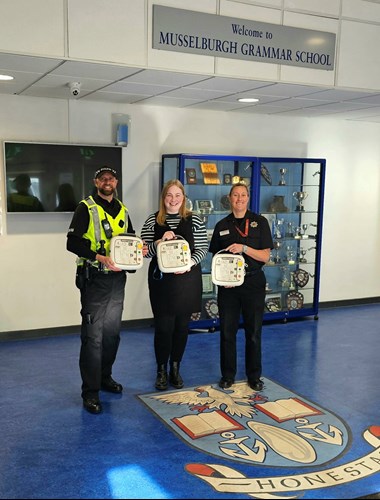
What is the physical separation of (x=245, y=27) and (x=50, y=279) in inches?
130

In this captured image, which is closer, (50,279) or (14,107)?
(14,107)

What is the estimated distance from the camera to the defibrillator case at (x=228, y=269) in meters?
4.22

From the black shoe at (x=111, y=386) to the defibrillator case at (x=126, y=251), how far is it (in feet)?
3.51

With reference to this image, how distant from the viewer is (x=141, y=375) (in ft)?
15.8

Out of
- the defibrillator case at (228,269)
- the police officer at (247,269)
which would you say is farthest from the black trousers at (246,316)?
the defibrillator case at (228,269)

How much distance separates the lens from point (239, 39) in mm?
4559

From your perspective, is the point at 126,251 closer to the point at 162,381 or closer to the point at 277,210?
the point at 162,381

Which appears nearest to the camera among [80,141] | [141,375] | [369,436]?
[369,436]

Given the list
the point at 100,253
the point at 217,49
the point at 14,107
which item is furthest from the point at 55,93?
the point at 100,253

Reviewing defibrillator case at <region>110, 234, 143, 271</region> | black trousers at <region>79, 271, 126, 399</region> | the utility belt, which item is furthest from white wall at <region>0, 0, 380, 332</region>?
black trousers at <region>79, 271, 126, 399</region>

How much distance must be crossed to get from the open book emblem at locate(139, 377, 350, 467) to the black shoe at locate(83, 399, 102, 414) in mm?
387

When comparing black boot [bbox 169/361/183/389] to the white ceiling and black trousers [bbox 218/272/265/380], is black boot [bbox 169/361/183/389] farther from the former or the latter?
the white ceiling

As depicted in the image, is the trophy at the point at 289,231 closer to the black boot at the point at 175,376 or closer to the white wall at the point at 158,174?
the white wall at the point at 158,174

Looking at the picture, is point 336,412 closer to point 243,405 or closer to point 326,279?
point 243,405
